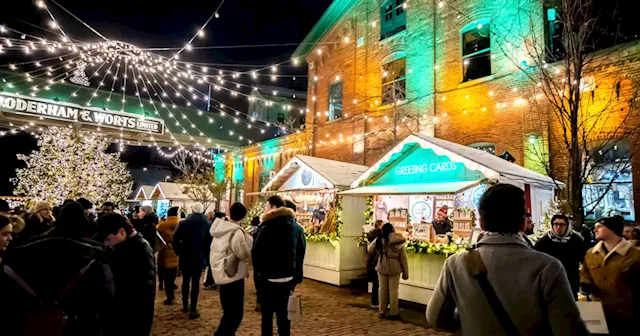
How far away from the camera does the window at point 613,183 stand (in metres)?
9.45

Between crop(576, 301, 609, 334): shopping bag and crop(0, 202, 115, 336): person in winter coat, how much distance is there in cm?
359

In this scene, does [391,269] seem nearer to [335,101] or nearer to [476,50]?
[476,50]

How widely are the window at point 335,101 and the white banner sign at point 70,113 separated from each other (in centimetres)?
711

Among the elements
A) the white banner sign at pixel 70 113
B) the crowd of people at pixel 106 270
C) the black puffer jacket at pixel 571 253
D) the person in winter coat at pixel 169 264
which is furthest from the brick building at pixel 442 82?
the person in winter coat at pixel 169 264

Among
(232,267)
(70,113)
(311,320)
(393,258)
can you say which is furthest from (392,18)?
(232,267)

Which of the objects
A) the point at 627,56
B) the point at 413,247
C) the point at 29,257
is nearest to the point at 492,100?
the point at 627,56

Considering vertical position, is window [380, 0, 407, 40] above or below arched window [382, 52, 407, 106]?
above

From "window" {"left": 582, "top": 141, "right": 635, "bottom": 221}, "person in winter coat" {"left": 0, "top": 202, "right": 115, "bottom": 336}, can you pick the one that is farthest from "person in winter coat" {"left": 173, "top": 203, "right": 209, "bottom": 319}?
"window" {"left": 582, "top": 141, "right": 635, "bottom": 221}

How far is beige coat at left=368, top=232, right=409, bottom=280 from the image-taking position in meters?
7.41

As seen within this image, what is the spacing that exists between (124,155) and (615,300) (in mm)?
35543

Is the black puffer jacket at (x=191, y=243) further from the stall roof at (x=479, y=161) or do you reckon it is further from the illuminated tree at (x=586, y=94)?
the illuminated tree at (x=586, y=94)

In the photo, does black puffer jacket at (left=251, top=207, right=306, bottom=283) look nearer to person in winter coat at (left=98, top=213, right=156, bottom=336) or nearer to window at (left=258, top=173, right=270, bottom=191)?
person in winter coat at (left=98, top=213, right=156, bottom=336)

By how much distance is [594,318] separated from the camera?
2.91 metres

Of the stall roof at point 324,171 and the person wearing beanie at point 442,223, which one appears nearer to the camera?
the person wearing beanie at point 442,223
